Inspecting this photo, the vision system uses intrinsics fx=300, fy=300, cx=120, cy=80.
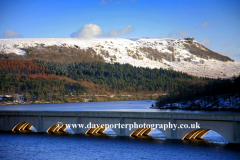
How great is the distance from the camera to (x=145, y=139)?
44.7m

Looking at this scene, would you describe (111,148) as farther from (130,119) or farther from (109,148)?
(130,119)

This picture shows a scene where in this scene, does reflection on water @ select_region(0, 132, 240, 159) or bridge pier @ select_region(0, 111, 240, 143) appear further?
reflection on water @ select_region(0, 132, 240, 159)

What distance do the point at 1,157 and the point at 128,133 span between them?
676 inches

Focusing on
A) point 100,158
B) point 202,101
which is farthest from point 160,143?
point 202,101

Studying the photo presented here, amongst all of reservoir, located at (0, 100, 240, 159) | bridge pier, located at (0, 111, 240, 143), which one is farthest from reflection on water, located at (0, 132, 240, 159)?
bridge pier, located at (0, 111, 240, 143)

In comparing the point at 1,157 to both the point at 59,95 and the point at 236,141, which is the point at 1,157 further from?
the point at 59,95

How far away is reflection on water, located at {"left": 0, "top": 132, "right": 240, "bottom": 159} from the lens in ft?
117

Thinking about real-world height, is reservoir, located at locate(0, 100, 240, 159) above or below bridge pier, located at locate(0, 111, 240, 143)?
below

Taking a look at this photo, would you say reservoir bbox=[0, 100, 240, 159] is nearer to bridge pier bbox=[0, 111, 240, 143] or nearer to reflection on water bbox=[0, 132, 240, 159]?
reflection on water bbox=[0, 132, 240, 159]

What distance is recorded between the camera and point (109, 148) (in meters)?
40.2

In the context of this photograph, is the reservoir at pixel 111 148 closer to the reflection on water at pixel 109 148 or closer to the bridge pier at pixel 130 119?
the reflection on water at pixel 109 148

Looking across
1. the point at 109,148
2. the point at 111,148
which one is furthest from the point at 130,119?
the point at 109,148

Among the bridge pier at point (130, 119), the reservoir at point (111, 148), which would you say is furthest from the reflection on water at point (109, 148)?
the bridge pier at point (130, 119)

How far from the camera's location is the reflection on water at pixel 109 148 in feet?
117
